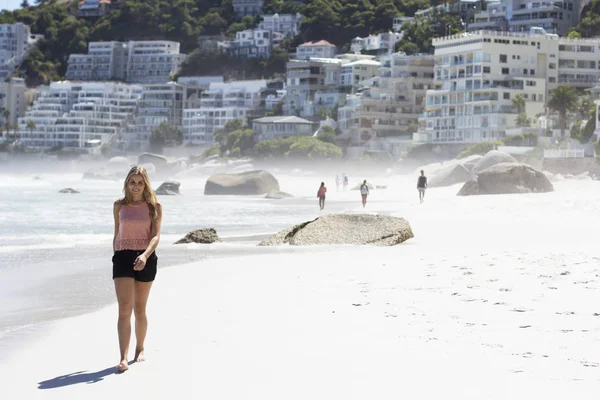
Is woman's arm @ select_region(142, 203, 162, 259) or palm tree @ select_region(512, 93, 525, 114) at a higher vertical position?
palm tree @ select_region(512, 93, 525, 114)

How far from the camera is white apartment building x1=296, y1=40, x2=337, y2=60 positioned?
139 metres

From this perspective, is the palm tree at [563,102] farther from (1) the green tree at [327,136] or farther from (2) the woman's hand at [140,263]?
(2) the woman's hand at [140,263]

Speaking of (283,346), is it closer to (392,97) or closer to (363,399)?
(363,399)

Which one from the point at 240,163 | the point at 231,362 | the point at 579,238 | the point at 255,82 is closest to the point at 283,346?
the point at 231,362

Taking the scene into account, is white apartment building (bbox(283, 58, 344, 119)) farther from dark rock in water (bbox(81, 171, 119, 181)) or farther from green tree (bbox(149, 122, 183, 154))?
dark rock in water (bbox(81, 171, 119, 181))

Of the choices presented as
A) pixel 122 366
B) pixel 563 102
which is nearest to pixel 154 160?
pixel 563 102

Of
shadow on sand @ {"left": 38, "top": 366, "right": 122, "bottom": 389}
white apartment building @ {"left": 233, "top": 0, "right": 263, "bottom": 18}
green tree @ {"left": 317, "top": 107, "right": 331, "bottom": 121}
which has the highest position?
white apartment building @ {"left": 233, "top": 0, "right": 263, "bottom": 18}

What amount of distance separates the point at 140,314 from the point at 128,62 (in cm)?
16630

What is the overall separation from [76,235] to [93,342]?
15.1 m

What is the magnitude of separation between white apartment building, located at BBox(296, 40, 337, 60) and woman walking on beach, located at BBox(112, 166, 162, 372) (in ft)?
429

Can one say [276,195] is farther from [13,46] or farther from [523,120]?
[13,46]

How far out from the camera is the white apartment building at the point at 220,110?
13100 centimetres

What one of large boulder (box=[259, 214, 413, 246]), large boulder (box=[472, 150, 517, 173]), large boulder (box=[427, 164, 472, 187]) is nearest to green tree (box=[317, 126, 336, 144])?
large boulder (box=[472, 150, 517, 173])

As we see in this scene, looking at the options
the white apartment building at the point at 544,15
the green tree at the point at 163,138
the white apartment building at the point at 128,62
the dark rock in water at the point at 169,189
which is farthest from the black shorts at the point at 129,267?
the white apartment building at the point at 128,62
